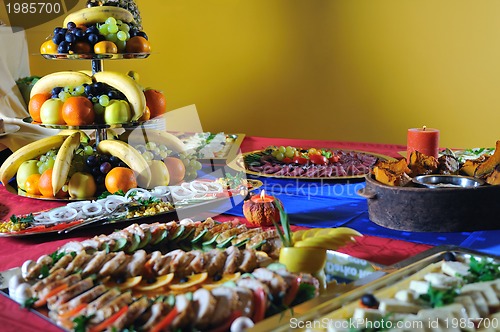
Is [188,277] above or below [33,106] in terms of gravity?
below

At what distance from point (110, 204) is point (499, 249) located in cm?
89

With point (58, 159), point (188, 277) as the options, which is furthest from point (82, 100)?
point (188, 277)

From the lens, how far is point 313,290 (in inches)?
38.1

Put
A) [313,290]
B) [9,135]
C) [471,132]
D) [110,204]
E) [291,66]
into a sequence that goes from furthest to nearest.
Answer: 1. [291,66]
2. [471,132]
3. [9,135]
4. [110,204]
5. [313,290]

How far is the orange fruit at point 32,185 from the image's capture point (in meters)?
1.81

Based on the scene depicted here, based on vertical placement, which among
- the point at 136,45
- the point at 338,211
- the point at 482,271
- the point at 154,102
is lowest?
the point at 338,211

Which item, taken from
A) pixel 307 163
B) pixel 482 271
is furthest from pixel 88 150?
pixel 482 271

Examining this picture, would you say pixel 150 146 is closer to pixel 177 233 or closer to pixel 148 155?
pixel 148 155

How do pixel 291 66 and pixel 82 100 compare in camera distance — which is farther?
pixel 291 66

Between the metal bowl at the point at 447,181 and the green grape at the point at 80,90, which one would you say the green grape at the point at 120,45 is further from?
the metal bowl at the point at 447,181

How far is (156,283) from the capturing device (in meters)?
1.00

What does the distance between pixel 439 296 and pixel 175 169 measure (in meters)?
1.15

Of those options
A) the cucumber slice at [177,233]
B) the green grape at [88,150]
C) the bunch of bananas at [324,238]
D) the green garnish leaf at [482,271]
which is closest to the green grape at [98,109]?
the green grape at [88,150]

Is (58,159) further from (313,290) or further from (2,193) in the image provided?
→ (313,290)
